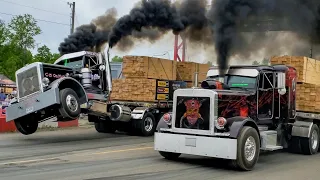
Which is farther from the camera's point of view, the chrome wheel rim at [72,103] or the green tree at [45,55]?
the green tree at [45,55]

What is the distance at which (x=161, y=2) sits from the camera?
19.5 m

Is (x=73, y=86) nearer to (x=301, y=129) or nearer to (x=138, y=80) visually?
(x=138, y=80)

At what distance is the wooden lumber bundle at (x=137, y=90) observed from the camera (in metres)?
17.0

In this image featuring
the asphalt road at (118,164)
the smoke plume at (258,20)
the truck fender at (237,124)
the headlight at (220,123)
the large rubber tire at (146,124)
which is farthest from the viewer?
the large rubber tire at (146,124)

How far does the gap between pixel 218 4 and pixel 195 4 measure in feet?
13.5

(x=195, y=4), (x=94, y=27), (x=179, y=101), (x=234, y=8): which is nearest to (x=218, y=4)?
(x=234, y=8)

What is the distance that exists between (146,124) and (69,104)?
4.19 metres

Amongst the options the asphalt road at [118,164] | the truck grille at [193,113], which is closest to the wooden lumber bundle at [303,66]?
the asphalt road at [118,164]

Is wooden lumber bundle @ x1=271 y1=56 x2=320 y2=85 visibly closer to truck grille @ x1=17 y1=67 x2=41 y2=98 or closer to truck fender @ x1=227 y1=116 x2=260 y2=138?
truck fender @ x1=227 y1=116 x2=260 y2=138

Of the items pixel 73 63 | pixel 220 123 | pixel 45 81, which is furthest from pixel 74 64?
pixel 220 123

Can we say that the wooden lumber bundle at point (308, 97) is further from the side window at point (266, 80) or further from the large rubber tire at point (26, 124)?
the large rubber tire at point (26, 124)

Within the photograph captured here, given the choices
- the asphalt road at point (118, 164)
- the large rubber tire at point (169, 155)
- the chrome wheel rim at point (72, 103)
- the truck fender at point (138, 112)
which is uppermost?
the chrome wheel rim at point (72, 103)

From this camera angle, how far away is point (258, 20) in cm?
1533

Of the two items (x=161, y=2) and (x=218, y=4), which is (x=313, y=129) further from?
(x=161, y=2)
